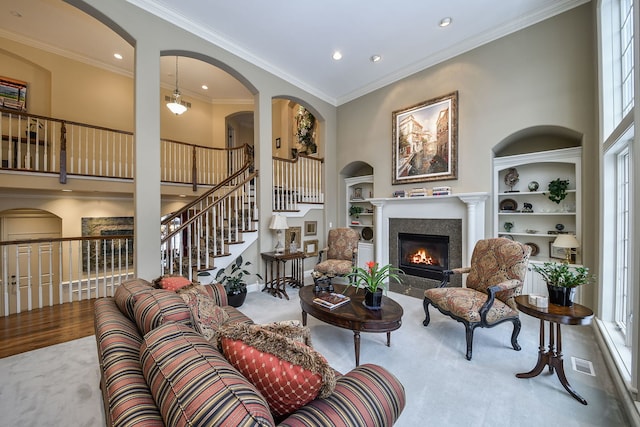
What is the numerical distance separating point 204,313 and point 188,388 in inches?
42.4

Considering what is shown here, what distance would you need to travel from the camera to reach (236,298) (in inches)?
142

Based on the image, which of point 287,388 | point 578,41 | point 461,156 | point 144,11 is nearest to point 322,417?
point 287,388

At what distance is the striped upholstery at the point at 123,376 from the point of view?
83cm

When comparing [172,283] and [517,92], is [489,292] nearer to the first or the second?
[172,283]

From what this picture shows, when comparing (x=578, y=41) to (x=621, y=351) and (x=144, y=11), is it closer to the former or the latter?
(x=621, y=351)

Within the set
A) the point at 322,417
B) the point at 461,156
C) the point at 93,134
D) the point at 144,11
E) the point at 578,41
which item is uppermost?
the point at 144,11

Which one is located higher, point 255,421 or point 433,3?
point 433,3

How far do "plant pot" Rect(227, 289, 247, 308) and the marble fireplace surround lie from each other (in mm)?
2658

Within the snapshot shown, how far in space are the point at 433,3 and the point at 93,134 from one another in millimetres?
6266

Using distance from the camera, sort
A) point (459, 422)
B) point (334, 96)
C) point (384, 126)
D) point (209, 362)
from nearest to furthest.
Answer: point (209, 362) < point (459, 422) < point (384, 126) < point (334, 96)

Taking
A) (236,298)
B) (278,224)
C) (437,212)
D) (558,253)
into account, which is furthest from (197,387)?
(558,253)

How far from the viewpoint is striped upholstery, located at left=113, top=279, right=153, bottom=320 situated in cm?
157

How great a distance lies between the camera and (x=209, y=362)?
0.86 meters

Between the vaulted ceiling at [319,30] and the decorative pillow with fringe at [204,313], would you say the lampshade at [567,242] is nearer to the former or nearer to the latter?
the vaulted ceiling at [319,30]
